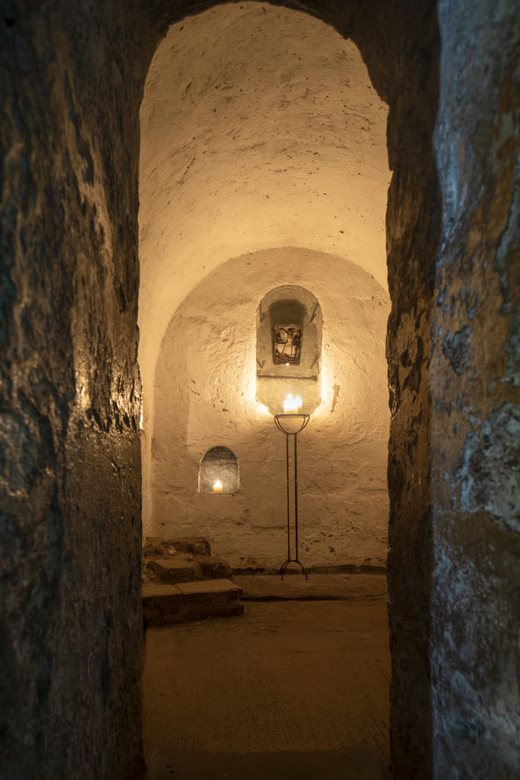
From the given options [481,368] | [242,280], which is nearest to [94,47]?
[481,368]

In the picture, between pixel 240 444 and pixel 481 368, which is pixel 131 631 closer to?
pixel 481 368

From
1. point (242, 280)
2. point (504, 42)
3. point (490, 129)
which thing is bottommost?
point (490, 129)

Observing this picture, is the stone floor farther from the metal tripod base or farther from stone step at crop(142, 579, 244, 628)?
the metal tripod base

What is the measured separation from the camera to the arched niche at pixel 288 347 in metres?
5.44

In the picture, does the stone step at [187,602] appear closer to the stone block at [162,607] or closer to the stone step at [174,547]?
the stone block at [162,607]

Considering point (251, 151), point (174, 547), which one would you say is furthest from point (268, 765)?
point (251, 151)

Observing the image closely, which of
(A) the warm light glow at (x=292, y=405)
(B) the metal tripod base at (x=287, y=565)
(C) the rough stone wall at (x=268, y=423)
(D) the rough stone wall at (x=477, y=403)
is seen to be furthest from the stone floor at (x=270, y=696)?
(A) the warm light glow at (x=292, y=405)

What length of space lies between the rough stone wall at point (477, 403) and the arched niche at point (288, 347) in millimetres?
4048

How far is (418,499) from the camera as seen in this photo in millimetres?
1519

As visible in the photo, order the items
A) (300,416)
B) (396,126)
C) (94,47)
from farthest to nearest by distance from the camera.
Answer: (300,416) → (396,126) → (94,47)

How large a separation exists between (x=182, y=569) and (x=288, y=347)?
2.32 m

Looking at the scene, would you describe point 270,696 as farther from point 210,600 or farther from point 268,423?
point 268,423

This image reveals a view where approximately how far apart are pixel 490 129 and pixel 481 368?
0.44 m

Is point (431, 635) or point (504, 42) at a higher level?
point (504, 42)
